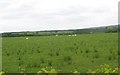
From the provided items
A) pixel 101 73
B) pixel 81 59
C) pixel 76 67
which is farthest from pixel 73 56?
pixel 101 73

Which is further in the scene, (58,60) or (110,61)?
(58,60)

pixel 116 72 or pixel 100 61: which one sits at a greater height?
pixel 116 72

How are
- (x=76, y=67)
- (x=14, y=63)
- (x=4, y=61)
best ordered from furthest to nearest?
1. (x=4, y=61)
2. (x=14, y=63)
3. (x=76, y=67)

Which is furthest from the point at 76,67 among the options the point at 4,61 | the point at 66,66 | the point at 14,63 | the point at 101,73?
the point at 101,73

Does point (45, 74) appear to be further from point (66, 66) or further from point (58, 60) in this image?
point (58, 60)

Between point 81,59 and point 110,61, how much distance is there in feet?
6.65

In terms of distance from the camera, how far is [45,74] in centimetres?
1205

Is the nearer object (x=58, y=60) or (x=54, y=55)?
(x=58, y=60)

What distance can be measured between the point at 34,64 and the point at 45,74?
9.98 meters

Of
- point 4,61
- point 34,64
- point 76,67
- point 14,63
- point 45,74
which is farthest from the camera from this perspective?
point 4,61

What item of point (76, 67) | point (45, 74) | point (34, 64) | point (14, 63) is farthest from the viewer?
point (14, 63)

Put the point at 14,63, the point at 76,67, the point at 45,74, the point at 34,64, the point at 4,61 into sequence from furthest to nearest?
1. the point at 4,61
2. the point at 14,63
3. the point at 34,64
4. the point at 76,67
5. the point at 45,74

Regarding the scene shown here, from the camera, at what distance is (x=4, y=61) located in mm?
24984

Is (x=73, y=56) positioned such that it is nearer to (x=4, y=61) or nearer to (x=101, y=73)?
(x=4, y=61)
